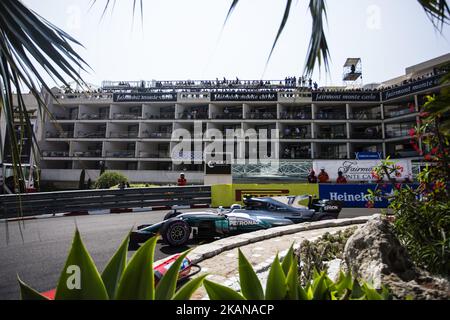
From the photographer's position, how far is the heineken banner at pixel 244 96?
36406 millimetres

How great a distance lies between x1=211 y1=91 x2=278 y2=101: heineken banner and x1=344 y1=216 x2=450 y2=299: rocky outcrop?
35229mm

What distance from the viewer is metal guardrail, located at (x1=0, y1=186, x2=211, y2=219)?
980 cm

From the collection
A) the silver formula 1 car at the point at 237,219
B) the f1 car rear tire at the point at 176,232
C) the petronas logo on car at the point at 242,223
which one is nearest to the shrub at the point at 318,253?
the petronas logo on car at the point at 242,223

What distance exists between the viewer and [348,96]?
117ft

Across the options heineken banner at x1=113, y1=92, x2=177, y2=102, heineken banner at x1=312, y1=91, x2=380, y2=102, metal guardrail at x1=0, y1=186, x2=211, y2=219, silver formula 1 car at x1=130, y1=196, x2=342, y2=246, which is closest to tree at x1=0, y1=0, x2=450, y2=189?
silver formula 1 car at x1=130, y1=196, x2=342, y2=246

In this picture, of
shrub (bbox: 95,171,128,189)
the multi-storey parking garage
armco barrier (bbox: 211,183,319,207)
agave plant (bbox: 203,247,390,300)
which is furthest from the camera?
the multi-storey parking garage

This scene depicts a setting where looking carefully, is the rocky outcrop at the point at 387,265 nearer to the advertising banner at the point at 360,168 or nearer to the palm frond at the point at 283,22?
the palm frond at the point at 283,22

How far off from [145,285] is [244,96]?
36.9 metres

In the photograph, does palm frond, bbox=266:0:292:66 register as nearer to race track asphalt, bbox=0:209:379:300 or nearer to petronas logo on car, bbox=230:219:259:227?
race track asphalt, bbox=0:209:379:300

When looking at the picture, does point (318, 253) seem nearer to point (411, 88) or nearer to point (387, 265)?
point (387, 265)

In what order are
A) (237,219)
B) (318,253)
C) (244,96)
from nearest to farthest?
(318,253) → (237,219) → (244,96)

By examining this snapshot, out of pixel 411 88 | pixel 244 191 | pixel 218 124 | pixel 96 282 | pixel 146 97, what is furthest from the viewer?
pixel 218 124

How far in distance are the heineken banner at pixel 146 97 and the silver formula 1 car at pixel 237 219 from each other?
109 ft

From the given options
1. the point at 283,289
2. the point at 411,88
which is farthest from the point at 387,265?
the point at 411,88
